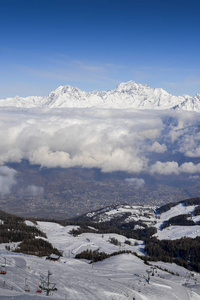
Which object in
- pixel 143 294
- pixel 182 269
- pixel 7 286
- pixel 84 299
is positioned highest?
pixel 7 286

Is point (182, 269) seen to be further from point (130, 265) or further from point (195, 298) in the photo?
point (195, 298)

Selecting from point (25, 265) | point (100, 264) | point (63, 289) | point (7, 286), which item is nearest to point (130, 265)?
point (100, 264)

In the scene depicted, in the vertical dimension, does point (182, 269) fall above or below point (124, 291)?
below

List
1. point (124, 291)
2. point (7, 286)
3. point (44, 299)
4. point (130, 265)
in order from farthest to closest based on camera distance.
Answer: point (130, 265) < point (124, 291) < point (7, 286) < point (44, 299)

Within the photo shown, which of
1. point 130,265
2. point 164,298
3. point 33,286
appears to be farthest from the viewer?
point 130,265

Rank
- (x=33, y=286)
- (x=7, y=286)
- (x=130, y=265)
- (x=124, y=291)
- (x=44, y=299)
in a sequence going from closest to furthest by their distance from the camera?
(x=44, y=299)
(x=7, y=286)
(x=33, y=286)
(x=124, y=291)
(x=130, y=265)

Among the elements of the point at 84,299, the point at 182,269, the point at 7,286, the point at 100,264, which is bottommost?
the point at 182,269

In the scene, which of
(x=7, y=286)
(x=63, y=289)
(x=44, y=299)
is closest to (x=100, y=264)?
(x=63, y=289)

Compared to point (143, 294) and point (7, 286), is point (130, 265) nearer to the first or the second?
point (143, 294)

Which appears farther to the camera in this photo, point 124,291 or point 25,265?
point 25,265
